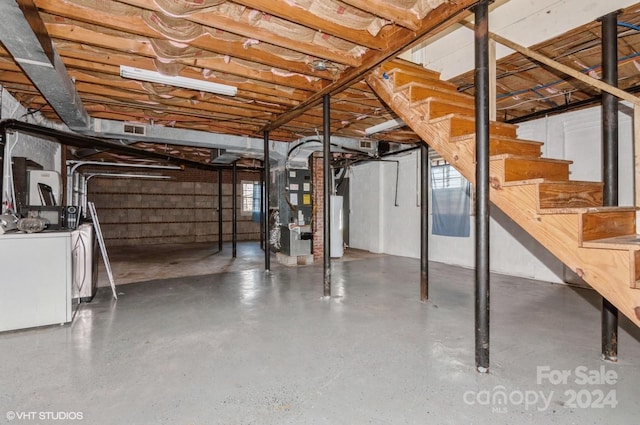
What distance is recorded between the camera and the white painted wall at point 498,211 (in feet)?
14.3

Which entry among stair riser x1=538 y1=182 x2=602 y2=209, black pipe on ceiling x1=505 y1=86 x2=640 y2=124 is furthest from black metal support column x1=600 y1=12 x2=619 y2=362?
black pipe on ceiling x1=505 y1=86 x2=640 y2=124

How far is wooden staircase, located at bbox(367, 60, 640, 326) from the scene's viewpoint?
1.61m

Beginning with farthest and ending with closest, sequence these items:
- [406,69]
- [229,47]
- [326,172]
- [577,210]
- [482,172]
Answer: [326,172] < [406,69] < [229,47] < [482,172] < [577,210]

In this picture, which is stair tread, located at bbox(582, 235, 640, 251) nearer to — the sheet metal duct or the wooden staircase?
the wooden staircase

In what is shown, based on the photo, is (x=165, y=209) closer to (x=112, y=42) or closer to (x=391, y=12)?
(x=112, y=42)

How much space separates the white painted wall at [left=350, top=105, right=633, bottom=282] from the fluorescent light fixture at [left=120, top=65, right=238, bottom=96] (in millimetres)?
4567

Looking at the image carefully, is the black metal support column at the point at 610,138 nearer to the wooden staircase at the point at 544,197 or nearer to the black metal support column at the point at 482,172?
the wooden staircase at the point at 544,197

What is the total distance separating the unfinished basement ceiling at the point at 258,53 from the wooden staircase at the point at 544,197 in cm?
54

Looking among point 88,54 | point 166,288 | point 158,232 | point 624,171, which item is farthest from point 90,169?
point 624,171

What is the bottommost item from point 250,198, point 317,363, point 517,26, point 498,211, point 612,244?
point 317,363

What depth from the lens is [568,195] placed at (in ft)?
6.59

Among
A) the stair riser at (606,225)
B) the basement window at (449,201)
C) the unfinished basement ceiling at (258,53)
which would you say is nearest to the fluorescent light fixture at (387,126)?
the unfinished basement ceiling at (258,53)

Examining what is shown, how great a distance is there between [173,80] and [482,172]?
9.62 ft

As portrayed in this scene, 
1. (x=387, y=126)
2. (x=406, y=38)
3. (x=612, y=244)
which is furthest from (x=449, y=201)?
(x=612, y=244)
